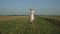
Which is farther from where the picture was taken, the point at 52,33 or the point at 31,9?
the point at 31,9

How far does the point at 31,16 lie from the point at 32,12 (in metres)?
0.34

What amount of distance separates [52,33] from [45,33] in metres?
0.36

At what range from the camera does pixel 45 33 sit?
27.9 ft

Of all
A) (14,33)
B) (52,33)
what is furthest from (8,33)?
(52,33)

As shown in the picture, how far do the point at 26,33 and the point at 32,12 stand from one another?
4771mm

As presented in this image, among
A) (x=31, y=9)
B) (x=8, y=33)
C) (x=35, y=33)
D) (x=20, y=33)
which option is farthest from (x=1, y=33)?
(x=31, y=9)

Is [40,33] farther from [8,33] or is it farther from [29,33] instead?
[8,33]

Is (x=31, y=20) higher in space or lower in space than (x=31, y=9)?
lower

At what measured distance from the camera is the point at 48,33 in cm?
845

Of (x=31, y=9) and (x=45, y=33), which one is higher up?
(x=31, y=9)

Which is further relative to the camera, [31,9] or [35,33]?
[31,9]

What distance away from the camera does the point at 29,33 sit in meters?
8.48

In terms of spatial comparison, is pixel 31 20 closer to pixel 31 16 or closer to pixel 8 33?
pixel 31 16

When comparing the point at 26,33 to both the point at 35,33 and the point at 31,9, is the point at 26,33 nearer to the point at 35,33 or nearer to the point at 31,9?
the point at 35,33
